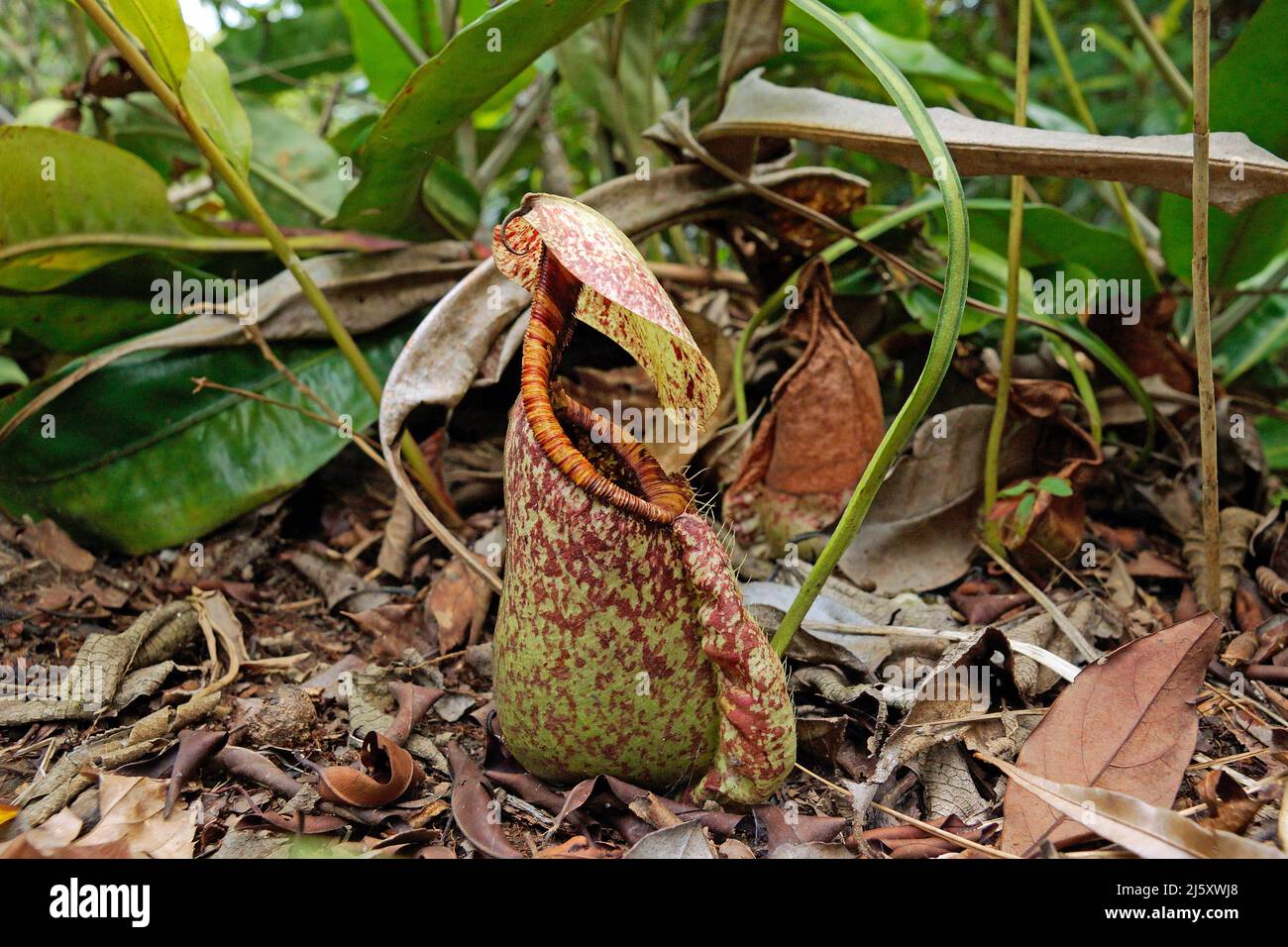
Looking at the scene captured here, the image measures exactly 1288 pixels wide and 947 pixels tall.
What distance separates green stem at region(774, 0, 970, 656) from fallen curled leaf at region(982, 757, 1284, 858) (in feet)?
1.14

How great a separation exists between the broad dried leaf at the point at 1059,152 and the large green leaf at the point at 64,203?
1.29 meters

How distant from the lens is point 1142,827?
887 mm

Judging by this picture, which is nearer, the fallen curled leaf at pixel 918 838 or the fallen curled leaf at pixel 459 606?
the fallen curled leaf at pixel 918 838

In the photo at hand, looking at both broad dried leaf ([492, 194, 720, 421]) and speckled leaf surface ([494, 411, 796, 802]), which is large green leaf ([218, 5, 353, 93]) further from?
speckled leaf surface ([494, 411, 796, 802])

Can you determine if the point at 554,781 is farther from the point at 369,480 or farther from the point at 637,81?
the point at 637,81

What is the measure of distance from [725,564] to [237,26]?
275 centimetres

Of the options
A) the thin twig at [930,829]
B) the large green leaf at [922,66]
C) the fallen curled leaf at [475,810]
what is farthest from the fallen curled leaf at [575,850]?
the large green leaf at [922,66]

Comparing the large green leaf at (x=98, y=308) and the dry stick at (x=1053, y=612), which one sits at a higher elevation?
the large green leaf at (x=98, y=308)

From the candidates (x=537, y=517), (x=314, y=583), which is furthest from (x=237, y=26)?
(x=537, y=517)

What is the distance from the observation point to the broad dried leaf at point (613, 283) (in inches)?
37.5

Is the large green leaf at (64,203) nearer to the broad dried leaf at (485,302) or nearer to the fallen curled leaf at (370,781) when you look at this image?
the broad dried leaf at (485,302)

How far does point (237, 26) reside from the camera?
283cm

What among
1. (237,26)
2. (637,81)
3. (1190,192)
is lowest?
(1190,192)

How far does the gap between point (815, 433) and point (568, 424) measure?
2.18 ft
